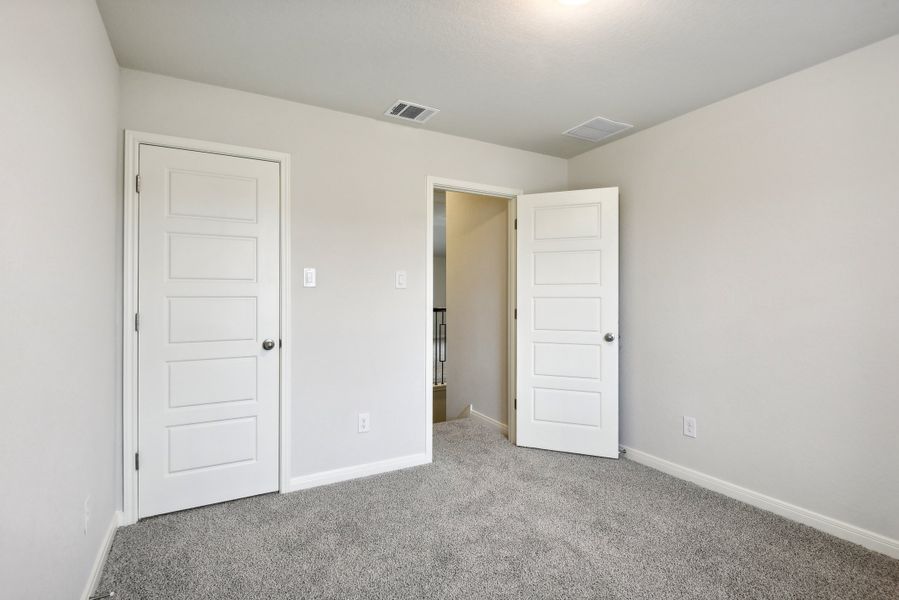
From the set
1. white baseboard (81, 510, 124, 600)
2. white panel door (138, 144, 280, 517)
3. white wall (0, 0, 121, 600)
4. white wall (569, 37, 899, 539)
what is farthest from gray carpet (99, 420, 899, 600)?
white wall (0, 0, 121, 600)

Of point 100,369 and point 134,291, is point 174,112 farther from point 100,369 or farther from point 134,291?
point 100,369

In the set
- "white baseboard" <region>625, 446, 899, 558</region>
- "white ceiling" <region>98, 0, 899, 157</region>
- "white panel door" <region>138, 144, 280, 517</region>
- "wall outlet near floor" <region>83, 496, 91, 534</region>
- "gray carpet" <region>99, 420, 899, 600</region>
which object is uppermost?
"white ceiling" <region>98, 0, 899, 157</region>

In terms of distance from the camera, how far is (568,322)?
3324 mm

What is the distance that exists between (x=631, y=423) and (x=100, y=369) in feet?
10.7

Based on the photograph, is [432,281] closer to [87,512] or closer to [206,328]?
[206,328]

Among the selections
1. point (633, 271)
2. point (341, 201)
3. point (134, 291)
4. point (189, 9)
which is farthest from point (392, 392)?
point (189, 9)

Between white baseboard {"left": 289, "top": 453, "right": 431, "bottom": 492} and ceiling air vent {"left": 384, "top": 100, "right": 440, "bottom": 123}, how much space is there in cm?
233

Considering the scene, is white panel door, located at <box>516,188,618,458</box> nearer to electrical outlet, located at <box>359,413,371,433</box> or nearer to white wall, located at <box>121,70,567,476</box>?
white wall, located at <box>121,70,567,476</box>

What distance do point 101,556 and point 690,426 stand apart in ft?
10.7

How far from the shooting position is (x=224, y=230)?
8.16 feet

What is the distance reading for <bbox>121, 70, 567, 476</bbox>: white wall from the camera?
2.57m

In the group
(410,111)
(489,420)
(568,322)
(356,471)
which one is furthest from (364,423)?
(410,111)

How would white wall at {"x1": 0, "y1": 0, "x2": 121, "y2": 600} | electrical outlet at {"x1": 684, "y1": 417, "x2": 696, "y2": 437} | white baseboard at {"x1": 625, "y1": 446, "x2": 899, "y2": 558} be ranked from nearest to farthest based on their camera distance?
white wall at {"x1": 0, "y1": 0, "x2": 121, "y2": 600}, white baseboard at {"x1": 625, "y1": 446, "x2": 899, "y2": 558}, electrical outlet at {"x1": 684, "y1": 417, "x2": 696, "y2": 437}

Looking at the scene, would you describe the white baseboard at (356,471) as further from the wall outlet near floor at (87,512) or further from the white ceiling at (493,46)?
the white ceiling at (493,46)
